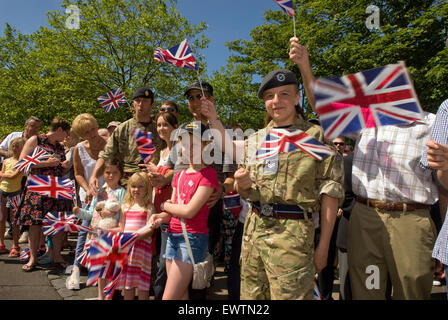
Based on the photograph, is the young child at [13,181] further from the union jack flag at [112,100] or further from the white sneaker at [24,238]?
the union jack flag at [112,100]

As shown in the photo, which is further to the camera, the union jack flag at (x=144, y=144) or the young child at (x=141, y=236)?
the union jack flag at (x=144, y=144)

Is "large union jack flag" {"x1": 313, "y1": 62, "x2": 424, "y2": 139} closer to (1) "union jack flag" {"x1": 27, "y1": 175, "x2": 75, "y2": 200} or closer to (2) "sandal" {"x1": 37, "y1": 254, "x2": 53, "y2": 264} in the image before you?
(1) "union jack flag" {"x1": 27, "y1": 175, "x2": 75, "y2": 200}

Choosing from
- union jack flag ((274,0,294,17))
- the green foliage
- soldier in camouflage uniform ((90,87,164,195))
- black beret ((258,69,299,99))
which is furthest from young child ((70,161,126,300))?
the green foliage

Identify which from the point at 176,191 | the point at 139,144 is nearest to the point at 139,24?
the point at 139,144

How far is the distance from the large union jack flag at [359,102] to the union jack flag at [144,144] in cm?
224

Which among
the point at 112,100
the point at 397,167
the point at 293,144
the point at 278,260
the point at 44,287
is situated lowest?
the point at 44,287

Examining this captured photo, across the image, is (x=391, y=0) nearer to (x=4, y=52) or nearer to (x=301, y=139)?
(x=301, y=139)

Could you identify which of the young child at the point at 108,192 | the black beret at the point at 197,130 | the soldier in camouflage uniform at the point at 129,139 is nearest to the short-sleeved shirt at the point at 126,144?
the soldier in camouflage uniform at the point at 129,139

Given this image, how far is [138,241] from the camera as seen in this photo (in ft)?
10.9

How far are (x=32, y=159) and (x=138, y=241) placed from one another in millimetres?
2628

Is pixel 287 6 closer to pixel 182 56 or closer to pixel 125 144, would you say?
pixel 182 56

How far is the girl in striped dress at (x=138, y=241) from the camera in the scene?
323 cm

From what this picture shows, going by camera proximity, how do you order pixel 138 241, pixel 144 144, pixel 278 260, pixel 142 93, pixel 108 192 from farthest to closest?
pixel 142 93
pixel 108 192
pixel 144 144
pixel 138 241
pixel 278 260

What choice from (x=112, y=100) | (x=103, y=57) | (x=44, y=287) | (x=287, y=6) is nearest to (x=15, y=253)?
(x=44, y=287)
